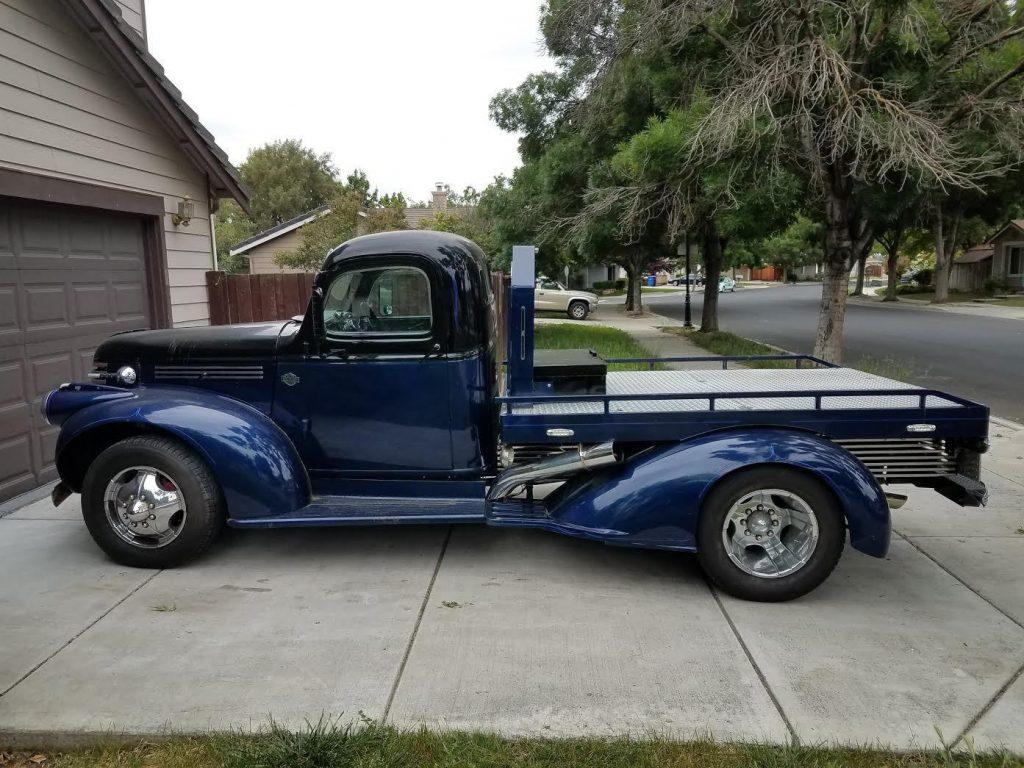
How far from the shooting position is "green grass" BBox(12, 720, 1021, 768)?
9.54 feet

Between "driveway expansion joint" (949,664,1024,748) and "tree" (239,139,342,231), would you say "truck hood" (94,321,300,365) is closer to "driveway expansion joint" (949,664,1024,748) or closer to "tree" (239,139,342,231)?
"driveway expansion joint" (949,664,1024,748)

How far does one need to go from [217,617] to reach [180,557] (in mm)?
751

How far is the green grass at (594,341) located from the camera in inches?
610

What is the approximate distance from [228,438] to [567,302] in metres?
26.3

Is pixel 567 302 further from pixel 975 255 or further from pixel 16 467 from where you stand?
pixel 975 255

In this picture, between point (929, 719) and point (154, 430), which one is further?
point (154, 430)

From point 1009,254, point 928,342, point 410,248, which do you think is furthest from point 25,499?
point 1009,254

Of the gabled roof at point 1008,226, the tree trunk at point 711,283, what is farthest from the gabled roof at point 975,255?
the tree trunk at point 711,283

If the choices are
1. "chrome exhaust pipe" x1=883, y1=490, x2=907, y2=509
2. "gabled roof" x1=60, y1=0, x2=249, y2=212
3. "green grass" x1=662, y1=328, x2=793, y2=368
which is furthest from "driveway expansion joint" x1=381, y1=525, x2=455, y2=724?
"green grass" x1=662, y1=328, x2=793, y2=368

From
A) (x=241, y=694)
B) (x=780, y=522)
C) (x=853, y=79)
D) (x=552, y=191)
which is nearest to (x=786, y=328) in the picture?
(x=552, y=191)

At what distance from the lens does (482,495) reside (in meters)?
4.78

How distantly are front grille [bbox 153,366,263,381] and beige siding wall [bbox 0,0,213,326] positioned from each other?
2.45 meters

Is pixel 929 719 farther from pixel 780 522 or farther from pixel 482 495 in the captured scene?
pixel 482 495

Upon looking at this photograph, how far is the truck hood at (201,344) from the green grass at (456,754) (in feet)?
7.77
